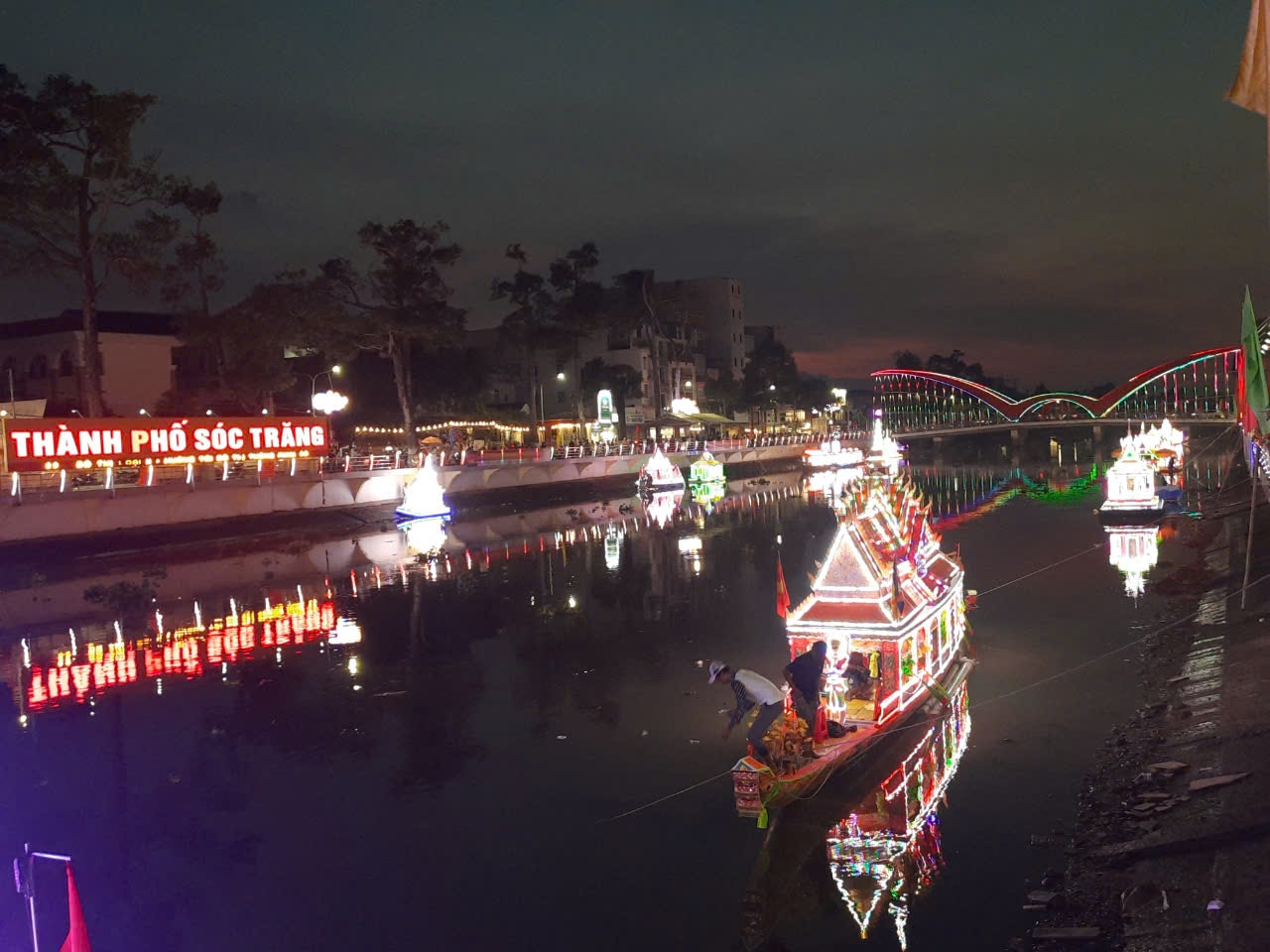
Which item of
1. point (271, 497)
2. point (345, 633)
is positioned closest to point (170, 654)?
point (345, 633)

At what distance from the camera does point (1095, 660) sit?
16344 mm

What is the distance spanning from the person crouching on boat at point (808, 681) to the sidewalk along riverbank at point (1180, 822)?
2.58m

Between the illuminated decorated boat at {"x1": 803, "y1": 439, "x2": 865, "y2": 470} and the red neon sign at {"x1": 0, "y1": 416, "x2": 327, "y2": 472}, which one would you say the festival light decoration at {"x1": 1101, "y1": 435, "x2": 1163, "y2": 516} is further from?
the illuminated decorated boat at {"x1": 803, "y1": 439, "x2": 865, "y2": 470}

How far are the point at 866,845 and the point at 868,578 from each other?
9.97 feet

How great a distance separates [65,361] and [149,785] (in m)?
45.4

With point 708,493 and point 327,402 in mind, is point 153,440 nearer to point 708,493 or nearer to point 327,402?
point 327,402

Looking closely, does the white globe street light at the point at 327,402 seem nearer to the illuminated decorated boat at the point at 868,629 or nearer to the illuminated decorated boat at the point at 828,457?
the illuminated decorated boat at the point at 868,629

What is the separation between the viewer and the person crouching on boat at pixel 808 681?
10.3m

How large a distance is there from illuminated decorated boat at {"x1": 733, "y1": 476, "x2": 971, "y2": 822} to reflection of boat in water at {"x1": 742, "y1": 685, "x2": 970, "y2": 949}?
1.35 ft

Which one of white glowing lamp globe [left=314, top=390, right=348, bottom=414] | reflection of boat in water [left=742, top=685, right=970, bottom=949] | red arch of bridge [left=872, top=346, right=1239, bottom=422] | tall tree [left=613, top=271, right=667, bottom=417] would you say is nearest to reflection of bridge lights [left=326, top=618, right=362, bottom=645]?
reflection of boat in water [left=742, top=685, right=970, bottom=949]

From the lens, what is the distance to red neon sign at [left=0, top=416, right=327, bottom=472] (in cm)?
3316

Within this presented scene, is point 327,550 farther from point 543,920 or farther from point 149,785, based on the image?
point 543,920

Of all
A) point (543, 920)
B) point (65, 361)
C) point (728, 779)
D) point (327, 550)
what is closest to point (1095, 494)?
point (327, 550)

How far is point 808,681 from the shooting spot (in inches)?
406
